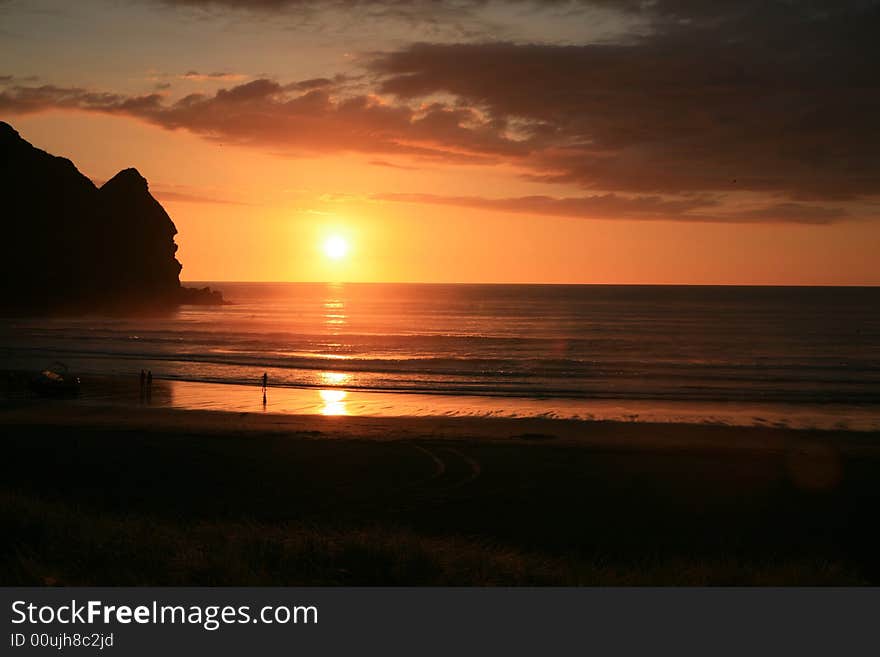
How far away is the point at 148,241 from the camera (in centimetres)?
15938

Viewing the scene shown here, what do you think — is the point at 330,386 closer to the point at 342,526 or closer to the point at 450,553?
the point at 342,526

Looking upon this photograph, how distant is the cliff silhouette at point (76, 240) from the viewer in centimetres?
13800

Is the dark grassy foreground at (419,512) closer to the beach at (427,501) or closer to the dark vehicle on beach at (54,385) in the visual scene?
the beach at (427,501)

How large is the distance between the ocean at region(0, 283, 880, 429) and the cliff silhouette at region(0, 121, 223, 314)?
38.3m

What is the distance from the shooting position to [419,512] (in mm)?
16094

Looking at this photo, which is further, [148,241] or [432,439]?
[148,241]

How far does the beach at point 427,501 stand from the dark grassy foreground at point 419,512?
0.05 m

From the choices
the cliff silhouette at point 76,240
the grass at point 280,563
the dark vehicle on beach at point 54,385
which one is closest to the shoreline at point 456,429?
the dark vehicle on beach at point 54,385

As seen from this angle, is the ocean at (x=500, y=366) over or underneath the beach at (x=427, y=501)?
over

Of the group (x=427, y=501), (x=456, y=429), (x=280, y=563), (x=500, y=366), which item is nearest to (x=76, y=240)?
(x=500, y=366)

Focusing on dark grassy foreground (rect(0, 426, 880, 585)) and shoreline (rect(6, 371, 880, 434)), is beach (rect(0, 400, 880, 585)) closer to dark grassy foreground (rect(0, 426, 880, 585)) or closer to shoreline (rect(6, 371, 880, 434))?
dark grassy foreground (rect(0, 426, 880, 585))

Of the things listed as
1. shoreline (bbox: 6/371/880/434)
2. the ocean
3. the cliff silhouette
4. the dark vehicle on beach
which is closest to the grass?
shoreline (bbox: 6/371/880/434)

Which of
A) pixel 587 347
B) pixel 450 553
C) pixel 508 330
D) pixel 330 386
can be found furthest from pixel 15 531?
pixel 508 330

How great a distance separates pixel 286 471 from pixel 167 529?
889 cm
